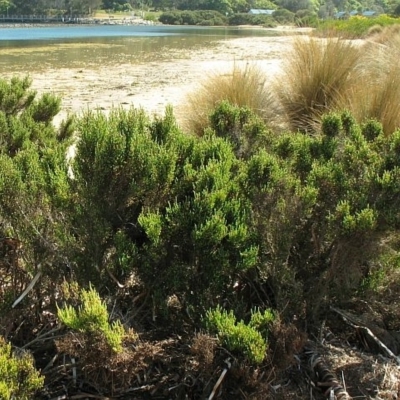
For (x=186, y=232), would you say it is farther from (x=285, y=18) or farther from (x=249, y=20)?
(x=249, y=20)

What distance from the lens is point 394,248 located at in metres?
2.06

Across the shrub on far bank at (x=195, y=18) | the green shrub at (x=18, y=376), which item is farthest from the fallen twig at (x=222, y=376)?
the shrub on far bank at (x=195, y=18)

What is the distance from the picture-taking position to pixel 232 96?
5.09m

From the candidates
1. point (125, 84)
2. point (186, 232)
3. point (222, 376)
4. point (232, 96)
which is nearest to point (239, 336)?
point (222, 376)

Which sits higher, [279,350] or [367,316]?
[279,350]

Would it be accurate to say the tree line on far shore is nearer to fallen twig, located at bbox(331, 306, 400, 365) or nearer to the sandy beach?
the sandy beach

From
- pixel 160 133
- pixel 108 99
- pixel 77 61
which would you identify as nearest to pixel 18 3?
pixel 77 61

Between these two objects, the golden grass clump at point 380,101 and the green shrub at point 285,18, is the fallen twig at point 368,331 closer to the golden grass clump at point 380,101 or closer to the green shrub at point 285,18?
the golden grass clump at point 380,101

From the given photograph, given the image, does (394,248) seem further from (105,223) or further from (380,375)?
(105,223)

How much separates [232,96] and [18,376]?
4.05m

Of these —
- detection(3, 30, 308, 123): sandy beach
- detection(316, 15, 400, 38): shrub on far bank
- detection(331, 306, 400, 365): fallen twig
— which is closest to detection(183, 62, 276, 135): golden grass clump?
detection(3, 30, 308, 123): sandy beach

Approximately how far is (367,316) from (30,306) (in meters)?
1.38

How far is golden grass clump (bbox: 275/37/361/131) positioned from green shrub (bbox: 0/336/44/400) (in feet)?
12.7

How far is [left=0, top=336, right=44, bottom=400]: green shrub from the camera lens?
1418 mm
